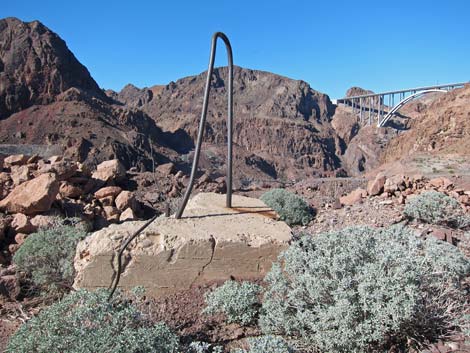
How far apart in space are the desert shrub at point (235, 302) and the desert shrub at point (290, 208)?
16.2 ft

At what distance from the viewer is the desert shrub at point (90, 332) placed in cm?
253

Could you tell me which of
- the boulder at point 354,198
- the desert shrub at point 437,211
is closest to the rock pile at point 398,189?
the boulder at point 354,198

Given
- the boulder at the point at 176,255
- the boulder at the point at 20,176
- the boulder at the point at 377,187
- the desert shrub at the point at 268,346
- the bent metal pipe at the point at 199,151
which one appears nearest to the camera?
the desert shrub at the point at 268,346

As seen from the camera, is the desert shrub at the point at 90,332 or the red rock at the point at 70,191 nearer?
the desert shrub at the point at 90,332

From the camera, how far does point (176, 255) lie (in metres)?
3.93

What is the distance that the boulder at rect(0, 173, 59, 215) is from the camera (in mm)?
8492

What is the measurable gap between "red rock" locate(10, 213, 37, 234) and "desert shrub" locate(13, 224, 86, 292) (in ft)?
8.41

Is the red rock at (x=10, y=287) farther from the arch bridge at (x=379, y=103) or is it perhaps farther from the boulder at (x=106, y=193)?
A: the arch bridge at (x=379, y=103)

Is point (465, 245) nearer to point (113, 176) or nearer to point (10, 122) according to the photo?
point (113, 176)

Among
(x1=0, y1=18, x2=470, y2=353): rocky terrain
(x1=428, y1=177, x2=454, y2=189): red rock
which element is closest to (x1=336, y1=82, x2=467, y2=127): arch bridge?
(x1=0, y1=18, x2=470, y2=353): rocky terrain

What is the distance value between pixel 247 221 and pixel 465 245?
380 cm

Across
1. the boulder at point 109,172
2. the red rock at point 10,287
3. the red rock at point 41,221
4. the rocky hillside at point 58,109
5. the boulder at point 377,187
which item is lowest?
the red rock at point 10,287

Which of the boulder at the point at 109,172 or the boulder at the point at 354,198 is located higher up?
the boulder at the point at 109,172

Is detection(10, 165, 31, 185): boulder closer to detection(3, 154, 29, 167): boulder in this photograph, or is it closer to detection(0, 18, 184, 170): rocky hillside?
detection(3, 154, 29, 167): boulder
